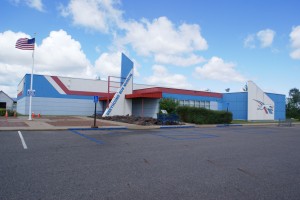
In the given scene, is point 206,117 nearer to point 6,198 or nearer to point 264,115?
point 264,115

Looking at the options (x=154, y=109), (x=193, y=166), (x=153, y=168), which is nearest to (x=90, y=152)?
(x=153, y=168)

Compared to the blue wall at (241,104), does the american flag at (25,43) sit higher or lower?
higher

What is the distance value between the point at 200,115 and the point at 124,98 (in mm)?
11524

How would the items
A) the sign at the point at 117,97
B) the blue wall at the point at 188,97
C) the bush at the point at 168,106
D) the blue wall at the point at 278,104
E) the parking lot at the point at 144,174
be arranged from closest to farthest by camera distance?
the parking lot at the point at 144,174, the bush at the point at 168,106, the sign at the point at 117,97, the blue wall at the point at 188,97, the blue wall at the point at 278,104

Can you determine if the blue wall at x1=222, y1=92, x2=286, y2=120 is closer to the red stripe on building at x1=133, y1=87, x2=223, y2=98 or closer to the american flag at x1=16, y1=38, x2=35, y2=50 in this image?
the red stripe on building at x1=133, y1=87, x2=223, y2=98

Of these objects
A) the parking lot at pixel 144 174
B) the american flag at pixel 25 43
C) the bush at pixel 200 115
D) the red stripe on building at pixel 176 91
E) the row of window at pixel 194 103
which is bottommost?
the parking lot at pixel 144 174

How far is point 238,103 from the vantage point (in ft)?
139

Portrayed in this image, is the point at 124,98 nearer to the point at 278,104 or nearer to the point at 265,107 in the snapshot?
the point at 265,107

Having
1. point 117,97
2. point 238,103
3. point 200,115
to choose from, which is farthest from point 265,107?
point 117,97

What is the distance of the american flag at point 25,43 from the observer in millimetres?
24656

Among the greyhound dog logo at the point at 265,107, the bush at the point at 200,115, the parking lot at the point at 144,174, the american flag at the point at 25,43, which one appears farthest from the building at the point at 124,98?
the parking lot at the point at 144,174

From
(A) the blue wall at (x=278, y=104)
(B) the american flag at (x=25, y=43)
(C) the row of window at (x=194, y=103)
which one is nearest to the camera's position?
(B) the american flag at (x=25, y=43)

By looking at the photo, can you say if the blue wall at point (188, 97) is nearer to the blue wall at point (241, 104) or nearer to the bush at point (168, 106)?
the blue wall at point (241, 104)

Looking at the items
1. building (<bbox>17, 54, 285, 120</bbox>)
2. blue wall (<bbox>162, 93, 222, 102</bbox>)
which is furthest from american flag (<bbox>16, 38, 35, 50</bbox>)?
blue wall (<bbox>162, 93, 222, 102</bbox>)
